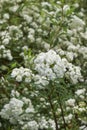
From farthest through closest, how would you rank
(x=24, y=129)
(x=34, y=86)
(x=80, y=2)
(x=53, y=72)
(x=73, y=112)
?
(x=80, y=2) < (x=73, y=112) < (x=24, y=129) < (x=34, y=86) < (x=53, y=72)

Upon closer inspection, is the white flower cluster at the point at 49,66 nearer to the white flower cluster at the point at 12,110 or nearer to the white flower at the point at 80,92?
the white flower cluster at the point at 12,110

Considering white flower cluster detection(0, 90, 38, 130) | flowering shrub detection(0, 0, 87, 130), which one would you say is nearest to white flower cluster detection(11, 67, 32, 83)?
flowering shrub detection(0, 0, 87, 130)

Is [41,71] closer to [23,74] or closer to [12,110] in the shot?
[23,74]

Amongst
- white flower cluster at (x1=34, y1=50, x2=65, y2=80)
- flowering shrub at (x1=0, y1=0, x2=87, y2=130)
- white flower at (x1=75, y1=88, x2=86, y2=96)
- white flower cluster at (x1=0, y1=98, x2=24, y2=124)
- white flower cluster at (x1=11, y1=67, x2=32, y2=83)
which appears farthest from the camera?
white flower at (x1=75, y1=88, x2=86, y2=96)

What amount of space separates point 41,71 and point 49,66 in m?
0.07

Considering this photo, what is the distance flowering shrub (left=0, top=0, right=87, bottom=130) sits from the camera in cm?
321

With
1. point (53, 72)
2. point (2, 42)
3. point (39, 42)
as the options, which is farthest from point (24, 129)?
point (39, 42)

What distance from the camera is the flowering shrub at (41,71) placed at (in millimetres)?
3207

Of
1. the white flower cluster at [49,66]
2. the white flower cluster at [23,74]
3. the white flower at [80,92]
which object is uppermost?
the white flower at [80,92]

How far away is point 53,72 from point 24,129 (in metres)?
1.01

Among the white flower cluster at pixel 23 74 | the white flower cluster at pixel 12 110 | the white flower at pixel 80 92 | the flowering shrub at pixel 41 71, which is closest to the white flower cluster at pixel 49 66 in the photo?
the flowering shrub at pixel 41 71

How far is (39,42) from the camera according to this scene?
18.3ft

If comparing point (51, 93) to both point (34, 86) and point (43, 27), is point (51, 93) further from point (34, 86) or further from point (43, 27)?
point (43, 27)

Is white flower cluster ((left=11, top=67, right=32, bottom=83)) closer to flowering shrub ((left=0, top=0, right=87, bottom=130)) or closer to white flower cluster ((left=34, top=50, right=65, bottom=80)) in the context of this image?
flowering shrub ((left=0, top=0, right=87, bottom=130))
